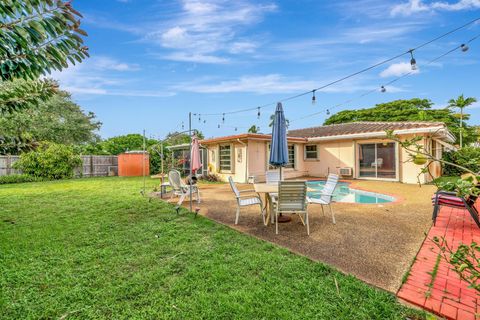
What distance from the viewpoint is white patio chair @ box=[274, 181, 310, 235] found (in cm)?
504

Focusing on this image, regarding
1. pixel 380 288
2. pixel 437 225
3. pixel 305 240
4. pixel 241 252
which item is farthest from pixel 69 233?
pixel 437 225

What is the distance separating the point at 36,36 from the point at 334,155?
52.8ft

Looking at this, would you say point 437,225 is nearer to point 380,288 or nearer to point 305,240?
point 305,240

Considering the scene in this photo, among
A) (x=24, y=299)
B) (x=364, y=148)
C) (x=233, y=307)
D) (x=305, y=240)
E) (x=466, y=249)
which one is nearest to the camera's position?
(x=466, y=249)

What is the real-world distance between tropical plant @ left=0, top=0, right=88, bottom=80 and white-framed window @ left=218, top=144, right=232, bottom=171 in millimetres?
12948

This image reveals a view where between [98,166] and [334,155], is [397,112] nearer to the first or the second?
[334,155]

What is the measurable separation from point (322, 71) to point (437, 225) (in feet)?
31.8

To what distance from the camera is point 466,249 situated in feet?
4.50

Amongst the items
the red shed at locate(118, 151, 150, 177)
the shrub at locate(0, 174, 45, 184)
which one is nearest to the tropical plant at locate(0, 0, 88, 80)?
the shrub at locate(0, 174, 45, 184)

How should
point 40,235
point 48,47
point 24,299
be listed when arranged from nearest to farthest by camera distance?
point 48,47 → point 24,299 → point 40,235

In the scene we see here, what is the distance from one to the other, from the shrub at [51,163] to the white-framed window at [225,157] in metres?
10.7

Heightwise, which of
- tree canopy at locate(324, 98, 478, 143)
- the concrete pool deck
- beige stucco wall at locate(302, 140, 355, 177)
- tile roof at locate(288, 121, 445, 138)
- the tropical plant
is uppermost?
tree canopy at locate(324, 98, 478, 143)

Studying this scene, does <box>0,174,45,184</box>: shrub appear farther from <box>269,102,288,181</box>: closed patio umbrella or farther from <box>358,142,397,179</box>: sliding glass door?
<box>358,142,397,179</box>: sliding glass door

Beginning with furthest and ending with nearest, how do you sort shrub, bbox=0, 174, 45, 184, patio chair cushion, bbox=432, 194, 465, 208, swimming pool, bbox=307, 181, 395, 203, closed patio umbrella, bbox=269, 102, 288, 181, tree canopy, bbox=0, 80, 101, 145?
tree canopy, bbox=0, 80, 101, 145
shrub, bbox=0, 174, 45, 184
swimming pool, bbox=307, 181, 395, 203
closed patio umbrella, bbox=269, 102, 288, 181
patio chair cushion, bbox=432, 194, 465, 208
